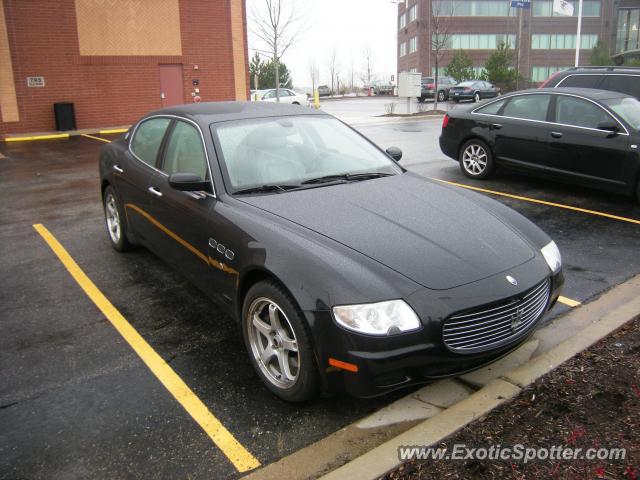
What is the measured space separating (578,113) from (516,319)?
5892mm

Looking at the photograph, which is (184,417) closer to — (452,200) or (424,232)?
(424,232)

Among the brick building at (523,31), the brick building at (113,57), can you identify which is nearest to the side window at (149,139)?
the brick building at (113,57)

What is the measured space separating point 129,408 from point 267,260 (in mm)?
1123

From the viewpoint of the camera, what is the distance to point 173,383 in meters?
3.47

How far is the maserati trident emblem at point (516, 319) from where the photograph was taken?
310 cm

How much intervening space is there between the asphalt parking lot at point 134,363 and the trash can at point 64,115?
14.8 meters

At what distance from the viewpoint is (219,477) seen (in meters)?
2.66

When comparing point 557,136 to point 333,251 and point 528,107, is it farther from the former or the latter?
point 333,251

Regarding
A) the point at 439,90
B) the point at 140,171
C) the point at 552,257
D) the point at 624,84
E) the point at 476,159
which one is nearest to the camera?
the point at 552,257

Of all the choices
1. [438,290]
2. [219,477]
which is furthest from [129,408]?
[438,290]

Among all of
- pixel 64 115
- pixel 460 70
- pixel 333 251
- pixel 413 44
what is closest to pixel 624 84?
pixel 333 251

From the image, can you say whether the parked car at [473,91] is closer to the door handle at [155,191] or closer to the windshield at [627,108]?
the windshield at [627,108]

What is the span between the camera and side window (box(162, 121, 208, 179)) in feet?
13.8

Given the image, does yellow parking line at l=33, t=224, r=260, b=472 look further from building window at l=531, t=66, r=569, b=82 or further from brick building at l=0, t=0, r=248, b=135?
building window at l=531, t=66, r=569, b=82
